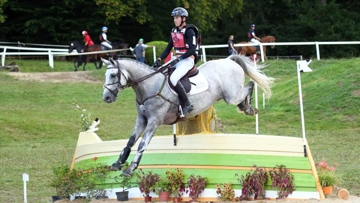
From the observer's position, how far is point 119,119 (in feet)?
78.6

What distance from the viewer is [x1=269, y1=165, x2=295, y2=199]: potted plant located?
1091 cm

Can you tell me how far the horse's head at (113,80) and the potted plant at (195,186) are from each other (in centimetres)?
147

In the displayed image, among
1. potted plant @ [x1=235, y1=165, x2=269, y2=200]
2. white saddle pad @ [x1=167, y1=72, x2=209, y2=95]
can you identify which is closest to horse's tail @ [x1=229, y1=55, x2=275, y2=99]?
white saddle pad @ [x1=167, y1=72, x2=209, y2=95]

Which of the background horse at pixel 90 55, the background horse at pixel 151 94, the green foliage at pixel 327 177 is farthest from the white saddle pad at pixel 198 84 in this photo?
the background horse at pixel 90 55

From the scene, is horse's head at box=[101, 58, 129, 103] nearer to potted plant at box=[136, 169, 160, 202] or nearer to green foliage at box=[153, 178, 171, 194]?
potted plant at box=[136, 169, 160, 202]

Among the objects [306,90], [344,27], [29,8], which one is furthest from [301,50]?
[306,90]

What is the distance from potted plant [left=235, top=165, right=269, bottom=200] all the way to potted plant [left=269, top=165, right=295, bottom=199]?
4.5 inches

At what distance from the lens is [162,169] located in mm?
11602

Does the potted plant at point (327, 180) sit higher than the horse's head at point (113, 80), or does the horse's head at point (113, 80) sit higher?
the horse's head at point (113, 80)

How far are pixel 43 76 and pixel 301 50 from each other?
712 inches

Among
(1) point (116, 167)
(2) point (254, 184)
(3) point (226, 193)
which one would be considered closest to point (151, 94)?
(1) point (116, 167)

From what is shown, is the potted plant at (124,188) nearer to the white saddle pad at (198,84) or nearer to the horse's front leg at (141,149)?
the horse's front leg at (141,149)

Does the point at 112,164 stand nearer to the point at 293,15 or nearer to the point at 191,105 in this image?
the point at 191,105

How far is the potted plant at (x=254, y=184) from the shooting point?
11.0 metres
